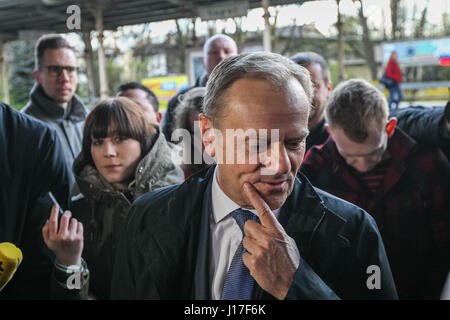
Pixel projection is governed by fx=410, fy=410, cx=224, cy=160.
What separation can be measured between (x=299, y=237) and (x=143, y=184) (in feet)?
2.42

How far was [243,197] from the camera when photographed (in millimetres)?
789

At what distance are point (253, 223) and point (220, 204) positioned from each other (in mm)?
184

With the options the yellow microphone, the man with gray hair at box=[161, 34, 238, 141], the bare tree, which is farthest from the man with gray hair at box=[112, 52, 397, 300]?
the bare tree

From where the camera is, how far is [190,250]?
810 millimetres

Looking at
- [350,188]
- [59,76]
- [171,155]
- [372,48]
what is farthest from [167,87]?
[350,188]

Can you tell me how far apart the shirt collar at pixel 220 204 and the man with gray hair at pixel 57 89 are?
1292 mm

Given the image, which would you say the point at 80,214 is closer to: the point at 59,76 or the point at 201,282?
the point at 201,282

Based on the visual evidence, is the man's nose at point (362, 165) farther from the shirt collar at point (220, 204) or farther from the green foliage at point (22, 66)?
the green foliage at point (22, 66)

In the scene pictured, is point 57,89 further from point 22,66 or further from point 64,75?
point 22,66

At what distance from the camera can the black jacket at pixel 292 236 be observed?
77 cm

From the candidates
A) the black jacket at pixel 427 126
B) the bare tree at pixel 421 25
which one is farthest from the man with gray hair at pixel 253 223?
the bare tree at pixel 421 25

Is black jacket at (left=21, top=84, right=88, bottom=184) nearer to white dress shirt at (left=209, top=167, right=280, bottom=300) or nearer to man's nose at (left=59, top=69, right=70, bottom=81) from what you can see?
man's nose at (left=59, top=69, right=70, bottom=81)

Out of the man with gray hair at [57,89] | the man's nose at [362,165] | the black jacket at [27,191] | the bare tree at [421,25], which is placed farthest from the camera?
the bare tree at [421,25]

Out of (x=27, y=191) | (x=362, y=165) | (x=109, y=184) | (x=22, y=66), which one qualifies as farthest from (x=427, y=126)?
(x=22, y=66)
